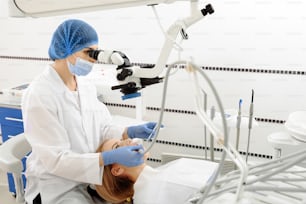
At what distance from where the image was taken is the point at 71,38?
1.50 m

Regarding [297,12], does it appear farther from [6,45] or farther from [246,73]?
[6,45]

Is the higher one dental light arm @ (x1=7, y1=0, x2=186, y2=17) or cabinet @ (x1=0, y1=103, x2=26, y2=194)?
dental light arm @ (x1=7, y1=0, x2=186, y2=17)

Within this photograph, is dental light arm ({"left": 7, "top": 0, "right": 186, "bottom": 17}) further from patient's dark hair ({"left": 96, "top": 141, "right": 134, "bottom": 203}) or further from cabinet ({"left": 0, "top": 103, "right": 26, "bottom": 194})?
cabinet ({"left": 0, "top": 103, "right": 26, "bottom": 194})

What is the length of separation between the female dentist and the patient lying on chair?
0.07 meters

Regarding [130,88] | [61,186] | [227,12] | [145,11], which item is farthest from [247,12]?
[61,186]

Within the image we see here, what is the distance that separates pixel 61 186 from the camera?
4.80 ft

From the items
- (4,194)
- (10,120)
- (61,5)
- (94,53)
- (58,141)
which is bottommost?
(4,194)

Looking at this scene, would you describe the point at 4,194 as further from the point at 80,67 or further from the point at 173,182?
the point at 173,182

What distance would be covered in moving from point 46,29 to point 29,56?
0.98ft

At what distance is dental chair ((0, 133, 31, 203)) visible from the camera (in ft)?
4.50

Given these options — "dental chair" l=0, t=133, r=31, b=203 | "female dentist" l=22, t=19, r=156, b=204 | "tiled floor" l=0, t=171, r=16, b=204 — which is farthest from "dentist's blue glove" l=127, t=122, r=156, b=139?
"tiled floor" l=0, t=171, r=16, b=204

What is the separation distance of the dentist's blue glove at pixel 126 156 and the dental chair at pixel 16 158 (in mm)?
369

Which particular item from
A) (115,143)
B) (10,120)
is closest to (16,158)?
(115,143)

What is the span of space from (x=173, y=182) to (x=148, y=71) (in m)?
0.44
